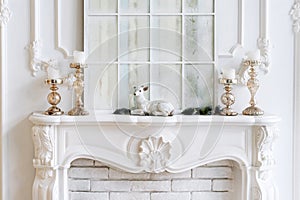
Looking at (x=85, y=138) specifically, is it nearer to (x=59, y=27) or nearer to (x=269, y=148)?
(x=59, y=27)

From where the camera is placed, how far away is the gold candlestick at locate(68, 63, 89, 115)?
2637mm

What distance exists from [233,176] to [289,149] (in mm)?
395

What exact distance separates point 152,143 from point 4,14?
1194 millimetres

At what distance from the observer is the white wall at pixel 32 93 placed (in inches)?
110

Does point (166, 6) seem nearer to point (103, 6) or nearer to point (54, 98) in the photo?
point (103, 6)

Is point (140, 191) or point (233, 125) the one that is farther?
point (140, 191)

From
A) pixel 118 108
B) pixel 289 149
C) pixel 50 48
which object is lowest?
pixel 289 149

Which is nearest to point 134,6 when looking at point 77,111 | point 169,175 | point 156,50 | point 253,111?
point 156,50

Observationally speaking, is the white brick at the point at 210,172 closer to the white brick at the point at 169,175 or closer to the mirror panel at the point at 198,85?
the white brick at the point at 169,175

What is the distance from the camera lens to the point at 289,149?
9.34ft

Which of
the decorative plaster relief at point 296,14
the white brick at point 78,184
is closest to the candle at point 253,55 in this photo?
the decorative plaster relief at point 296,14

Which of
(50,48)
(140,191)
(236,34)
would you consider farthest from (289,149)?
(50,48)

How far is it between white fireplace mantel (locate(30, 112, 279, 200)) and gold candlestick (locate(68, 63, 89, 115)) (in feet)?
0.23

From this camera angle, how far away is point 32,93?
2.79m
